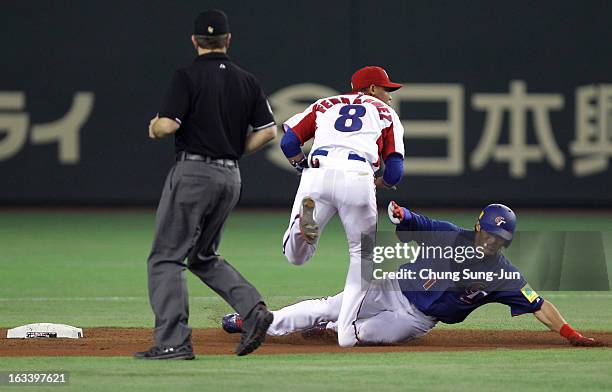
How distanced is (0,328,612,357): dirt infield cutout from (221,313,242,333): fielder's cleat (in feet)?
0.20

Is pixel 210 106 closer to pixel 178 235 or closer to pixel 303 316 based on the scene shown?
pixel 178 235

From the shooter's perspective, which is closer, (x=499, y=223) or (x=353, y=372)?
(x=353, y=372)

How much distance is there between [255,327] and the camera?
795 cm

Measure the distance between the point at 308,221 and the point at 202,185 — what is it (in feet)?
3.63

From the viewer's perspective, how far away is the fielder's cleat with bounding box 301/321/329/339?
911 centimetres

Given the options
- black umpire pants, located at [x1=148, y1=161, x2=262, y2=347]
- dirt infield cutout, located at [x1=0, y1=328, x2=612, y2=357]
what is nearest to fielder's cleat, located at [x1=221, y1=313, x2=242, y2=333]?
dirt infield cutout, located at [x1=0, y1=328, x2=612, y2=357]

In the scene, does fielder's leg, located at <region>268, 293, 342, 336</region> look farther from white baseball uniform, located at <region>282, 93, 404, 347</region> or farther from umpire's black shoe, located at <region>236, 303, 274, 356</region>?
umpire's black shoe, located at <region>236, 303, 274, 356</region>

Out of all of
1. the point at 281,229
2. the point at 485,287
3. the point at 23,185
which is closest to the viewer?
the point at 485,287

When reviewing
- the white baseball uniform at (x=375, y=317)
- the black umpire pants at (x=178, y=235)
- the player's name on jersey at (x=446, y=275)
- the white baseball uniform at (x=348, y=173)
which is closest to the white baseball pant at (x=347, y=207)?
the white baseball uniform at (x=348, y=173)

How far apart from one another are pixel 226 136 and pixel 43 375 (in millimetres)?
1754

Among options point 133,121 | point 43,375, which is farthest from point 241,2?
point 43,375

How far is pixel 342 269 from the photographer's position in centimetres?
1390

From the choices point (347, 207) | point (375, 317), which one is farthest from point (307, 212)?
point (375, 317)

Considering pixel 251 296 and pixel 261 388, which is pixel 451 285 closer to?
pixel 251 296
